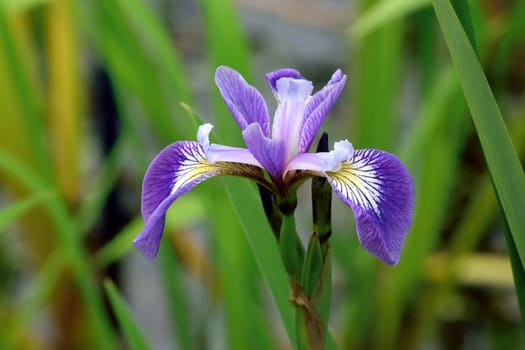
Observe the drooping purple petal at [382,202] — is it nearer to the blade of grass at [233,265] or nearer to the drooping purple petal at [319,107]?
the drooping purple petal at [319,107]

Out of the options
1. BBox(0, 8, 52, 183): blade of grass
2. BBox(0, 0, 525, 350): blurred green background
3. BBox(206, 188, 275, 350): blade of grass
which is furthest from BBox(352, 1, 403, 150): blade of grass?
BBox(0, 8, 52, 183): blade of grass

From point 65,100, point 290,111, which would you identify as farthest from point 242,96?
point 65,100

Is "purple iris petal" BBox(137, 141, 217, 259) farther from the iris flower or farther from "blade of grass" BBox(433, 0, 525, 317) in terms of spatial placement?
"blade of grass" BBox(433, 0, 525, 317)

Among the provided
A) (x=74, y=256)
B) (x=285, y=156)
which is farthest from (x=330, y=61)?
(x=285, y=156)

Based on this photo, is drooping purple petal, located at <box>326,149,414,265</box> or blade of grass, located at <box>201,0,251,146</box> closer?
drooping purple petal, located at <box>326,149,414,265</box>

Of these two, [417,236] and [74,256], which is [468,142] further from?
[74,256]
